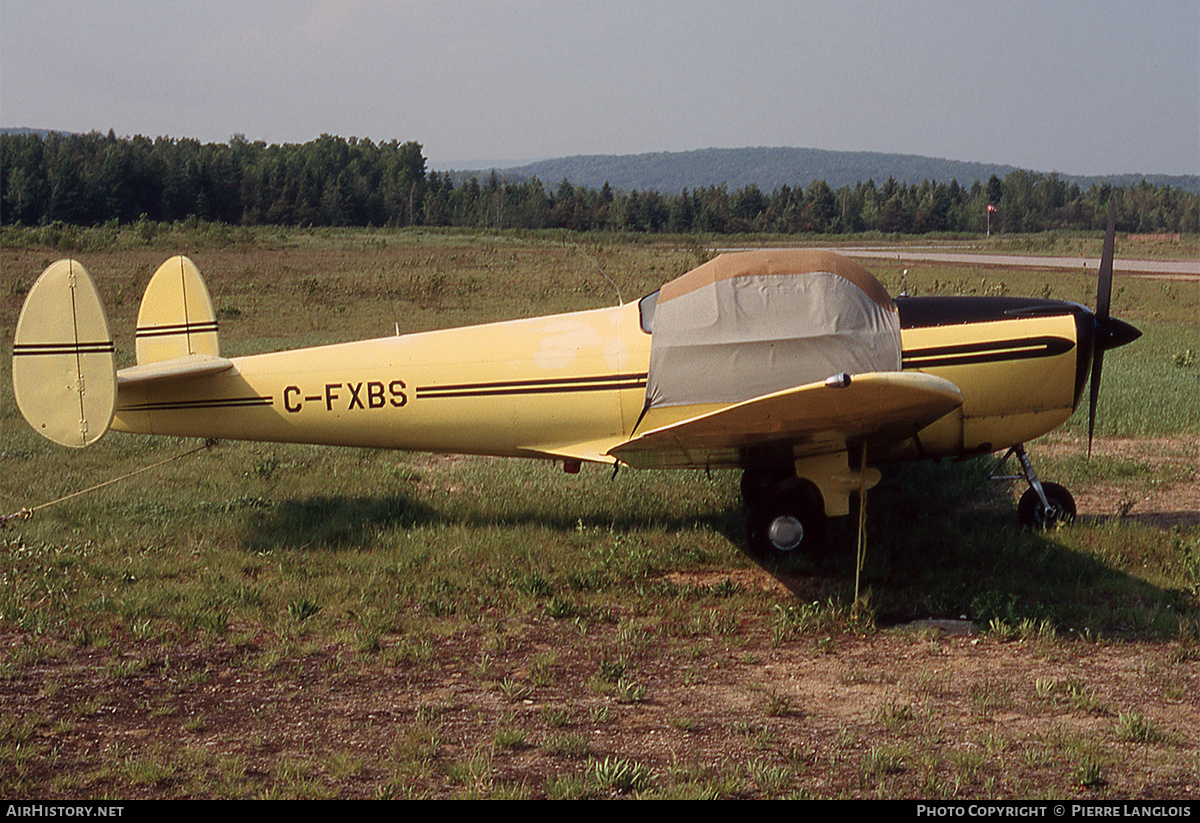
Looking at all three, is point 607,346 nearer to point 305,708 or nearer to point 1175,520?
point 305,708

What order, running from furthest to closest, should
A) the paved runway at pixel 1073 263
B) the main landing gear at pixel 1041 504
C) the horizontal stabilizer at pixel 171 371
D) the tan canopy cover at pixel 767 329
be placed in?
the paved runway at pixel 1073 263
the main landing gear at pixel 1041 504
the horizontal stabilizer at pixel 171 371
the tan canopy cover at pixel 767 329

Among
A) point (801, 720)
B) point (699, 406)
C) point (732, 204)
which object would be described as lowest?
point (801, 720)

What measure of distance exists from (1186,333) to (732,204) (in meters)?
74.4

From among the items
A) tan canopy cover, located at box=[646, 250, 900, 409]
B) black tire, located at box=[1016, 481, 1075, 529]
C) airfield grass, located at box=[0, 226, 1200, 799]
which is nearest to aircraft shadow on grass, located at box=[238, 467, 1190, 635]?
airfield grass, located at box=[0, 226, 1200, 799]

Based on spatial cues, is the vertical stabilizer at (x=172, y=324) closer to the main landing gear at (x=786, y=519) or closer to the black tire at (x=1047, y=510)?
the main landing gear at (x=786, y=519)

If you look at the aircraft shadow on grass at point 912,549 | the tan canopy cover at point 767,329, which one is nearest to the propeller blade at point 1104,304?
the aircraft shadow on grass at point 912,549

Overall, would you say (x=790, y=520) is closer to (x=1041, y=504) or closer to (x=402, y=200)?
(x=1041, y=504)

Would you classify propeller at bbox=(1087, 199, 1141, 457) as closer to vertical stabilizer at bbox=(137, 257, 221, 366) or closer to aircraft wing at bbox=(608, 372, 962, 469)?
aircraft wing at bbox=(608, 372, 962, 469)

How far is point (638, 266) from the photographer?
34062mm

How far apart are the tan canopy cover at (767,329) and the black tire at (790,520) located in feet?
2.65

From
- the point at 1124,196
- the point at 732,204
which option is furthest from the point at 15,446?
the point at 1124,196

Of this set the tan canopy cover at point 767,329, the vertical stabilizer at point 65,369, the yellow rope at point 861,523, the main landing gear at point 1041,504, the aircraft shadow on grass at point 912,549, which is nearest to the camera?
the yellow rope at point 861,523

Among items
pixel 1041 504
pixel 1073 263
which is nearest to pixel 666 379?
pixel 1041 504

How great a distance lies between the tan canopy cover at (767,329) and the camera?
6.61 metres
